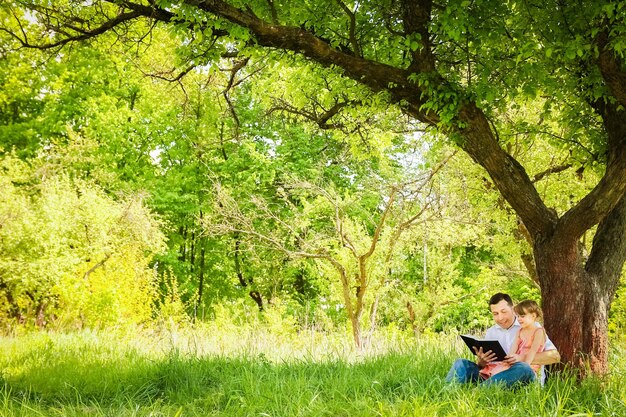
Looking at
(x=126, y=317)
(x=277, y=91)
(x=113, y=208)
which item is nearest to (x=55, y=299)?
(x=126, y=317)

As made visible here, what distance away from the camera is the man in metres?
4.91

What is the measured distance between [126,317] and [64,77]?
10.7 m

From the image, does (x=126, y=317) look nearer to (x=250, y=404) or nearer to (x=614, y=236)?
(x=250, y=404)

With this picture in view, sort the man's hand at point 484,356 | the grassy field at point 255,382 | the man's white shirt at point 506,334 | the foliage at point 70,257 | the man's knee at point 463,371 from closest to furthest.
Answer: the grassy field at point 255,382
the man's hand at point 484,356
the man's knee at point 463,371
the man's white shirt at point 506,334
the foliage at point 70,257

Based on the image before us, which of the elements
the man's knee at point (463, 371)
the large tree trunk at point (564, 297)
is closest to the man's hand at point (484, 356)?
the man's knee at point (463, 371)

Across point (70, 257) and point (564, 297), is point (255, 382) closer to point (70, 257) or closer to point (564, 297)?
point (564, 297)

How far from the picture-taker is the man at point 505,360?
4.91 m

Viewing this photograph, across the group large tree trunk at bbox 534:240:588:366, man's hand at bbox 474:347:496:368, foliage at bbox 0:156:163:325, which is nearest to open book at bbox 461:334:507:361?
man's hand at bbox 474:347:496:368

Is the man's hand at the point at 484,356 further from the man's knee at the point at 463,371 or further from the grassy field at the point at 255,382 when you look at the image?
the grassy field at the point at 255,382

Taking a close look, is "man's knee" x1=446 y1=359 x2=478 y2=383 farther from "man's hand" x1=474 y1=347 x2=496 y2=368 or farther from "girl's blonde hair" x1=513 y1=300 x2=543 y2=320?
"girl's blonde hair" x1=513 y1=300 x2=543 y2=320

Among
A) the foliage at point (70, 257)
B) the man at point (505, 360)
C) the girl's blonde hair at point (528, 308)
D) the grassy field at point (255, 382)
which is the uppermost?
the foliage at point (70, 257)

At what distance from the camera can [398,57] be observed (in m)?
7.66

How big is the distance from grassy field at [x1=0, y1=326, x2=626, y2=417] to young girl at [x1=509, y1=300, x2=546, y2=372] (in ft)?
1.27

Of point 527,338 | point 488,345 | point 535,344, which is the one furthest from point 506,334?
point 488,345
